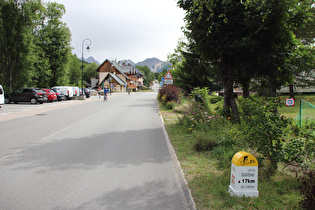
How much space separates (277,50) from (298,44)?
0.86 meters

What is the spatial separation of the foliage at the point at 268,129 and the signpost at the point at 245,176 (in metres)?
0.61

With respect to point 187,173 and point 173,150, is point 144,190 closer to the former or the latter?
point 187,173

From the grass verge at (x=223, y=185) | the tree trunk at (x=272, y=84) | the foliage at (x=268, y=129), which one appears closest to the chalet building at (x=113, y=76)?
the tree trunk at (x=272, y=84)

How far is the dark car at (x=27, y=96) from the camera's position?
25.8 metres

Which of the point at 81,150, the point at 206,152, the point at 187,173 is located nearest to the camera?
the point at 187,173

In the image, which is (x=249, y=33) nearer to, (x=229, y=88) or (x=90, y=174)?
(x=229, y=88)

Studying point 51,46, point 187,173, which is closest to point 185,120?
point 187,173

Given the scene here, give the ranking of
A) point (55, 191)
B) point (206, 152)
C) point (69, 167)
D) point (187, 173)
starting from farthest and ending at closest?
point (206, 152) < point (69, 167) < point (187, 173) < point (55, 191)

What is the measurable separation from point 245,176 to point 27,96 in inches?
1087

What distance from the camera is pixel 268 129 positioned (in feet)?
12.9

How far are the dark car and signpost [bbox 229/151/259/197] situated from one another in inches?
1048

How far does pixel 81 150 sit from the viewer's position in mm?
6781

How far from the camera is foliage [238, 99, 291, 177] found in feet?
13.1

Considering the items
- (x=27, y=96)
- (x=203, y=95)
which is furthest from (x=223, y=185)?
(x=27, y=96)
